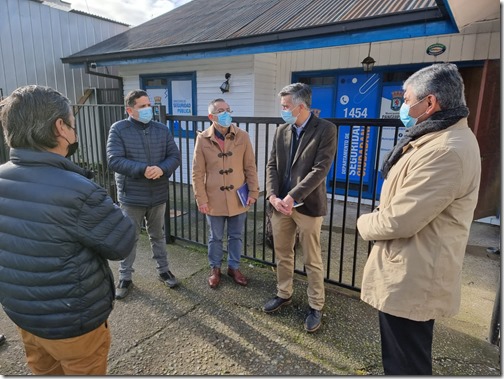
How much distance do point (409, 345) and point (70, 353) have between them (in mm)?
1685

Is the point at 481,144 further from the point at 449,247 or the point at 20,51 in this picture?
the point at 20,51

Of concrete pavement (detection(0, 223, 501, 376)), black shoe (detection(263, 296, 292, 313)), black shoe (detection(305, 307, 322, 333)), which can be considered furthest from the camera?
black shoe (detection(263, 296, 292, 313))

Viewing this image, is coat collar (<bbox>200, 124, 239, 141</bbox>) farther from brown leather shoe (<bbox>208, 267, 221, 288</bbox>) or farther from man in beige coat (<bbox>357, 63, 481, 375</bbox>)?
man in beige coat (<bbox>357, 63, 481, 375</bbox>)

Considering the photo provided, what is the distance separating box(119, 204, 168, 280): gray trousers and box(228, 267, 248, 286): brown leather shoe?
0.66 m

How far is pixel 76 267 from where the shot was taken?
1.45 m

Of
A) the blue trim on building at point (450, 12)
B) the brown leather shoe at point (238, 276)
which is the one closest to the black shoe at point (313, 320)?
the brown leather shoe at point (238, 276)

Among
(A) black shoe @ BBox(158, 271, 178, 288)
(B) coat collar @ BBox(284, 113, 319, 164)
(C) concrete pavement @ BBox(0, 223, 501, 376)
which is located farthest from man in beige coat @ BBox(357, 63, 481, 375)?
(A) black shoe @ BBox(158, 271, 178, 288)

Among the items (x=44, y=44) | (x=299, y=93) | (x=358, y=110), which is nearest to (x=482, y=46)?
(x=358, y=110)

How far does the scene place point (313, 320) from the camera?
2658mm

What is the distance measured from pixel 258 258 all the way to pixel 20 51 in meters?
7.97

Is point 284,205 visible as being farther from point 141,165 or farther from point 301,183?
point 141,165

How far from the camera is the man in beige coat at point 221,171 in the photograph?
10.1 ft

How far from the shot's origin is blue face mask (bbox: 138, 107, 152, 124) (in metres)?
2.96

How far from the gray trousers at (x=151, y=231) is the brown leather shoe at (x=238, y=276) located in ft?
2.16
